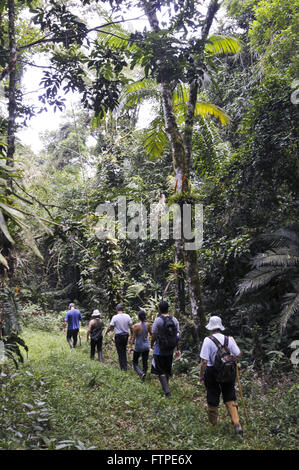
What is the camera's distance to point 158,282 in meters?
15.9

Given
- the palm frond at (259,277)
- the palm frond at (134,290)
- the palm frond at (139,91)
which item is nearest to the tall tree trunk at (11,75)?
the palm frond at (259,277)

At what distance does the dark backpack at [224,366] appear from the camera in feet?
16.4

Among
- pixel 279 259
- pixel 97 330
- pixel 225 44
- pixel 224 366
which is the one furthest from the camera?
pixel 225 44

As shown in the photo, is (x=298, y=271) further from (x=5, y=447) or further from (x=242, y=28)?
(x=242, y=28)

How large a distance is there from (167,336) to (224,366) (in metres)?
1.78

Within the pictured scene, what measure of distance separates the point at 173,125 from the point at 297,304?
4765 millimetres

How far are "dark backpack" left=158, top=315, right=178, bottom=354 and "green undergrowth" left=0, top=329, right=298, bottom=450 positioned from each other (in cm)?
83

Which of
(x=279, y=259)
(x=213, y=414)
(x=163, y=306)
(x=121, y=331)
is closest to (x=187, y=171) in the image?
(x=279, y=259)

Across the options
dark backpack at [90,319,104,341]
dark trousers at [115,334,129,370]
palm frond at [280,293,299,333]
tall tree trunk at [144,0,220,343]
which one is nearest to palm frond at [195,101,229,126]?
tall tree trunk at [144,0,220,343]

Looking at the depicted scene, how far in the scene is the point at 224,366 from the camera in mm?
4992

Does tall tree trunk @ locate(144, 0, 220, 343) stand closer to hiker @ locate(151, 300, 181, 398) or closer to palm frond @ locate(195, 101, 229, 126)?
hiker @ locate(151, 300, 181, 398)

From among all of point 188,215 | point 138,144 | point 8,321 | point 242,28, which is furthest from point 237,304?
point 242,28

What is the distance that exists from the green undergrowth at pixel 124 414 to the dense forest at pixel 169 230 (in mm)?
30

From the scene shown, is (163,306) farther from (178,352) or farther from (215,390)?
(215,390)
